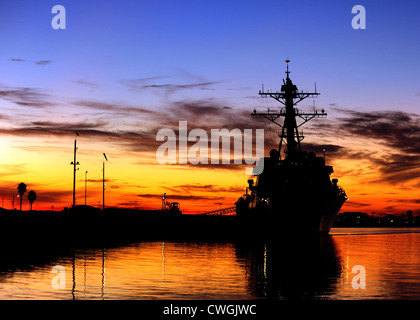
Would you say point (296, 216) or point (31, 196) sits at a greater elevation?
point (31, 196)

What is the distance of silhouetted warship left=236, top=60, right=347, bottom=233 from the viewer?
8544cm

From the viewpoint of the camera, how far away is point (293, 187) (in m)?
86.3

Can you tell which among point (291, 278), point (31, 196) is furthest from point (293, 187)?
point (31, 196)

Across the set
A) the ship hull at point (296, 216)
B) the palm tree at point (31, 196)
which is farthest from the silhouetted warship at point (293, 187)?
the palm tree at point (31, 196)

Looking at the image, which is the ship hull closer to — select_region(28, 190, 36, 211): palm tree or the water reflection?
the water reflection

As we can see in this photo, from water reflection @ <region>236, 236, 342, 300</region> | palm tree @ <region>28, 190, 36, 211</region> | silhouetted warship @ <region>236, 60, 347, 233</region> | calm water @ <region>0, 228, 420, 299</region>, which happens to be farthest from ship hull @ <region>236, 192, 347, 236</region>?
palm tree @ <region>28, 190, 36, 211</region>

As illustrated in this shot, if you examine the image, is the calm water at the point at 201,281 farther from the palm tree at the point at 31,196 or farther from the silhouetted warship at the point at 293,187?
the palm tree at the point at 31,196

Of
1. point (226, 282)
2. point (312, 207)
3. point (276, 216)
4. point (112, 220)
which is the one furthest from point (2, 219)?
point (226, 282)

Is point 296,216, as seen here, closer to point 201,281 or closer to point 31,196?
point 201,281

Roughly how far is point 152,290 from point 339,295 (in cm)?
761

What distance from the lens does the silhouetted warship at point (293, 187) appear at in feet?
280
